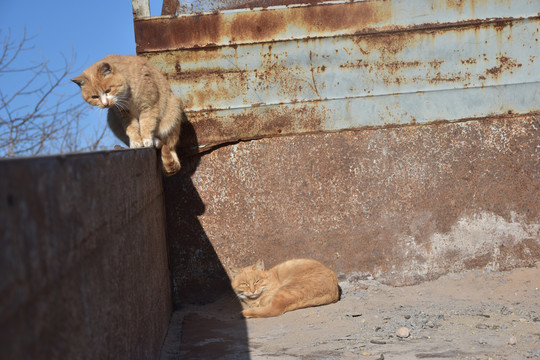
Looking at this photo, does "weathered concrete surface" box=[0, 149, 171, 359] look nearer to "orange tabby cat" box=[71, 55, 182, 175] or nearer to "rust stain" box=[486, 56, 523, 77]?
"orange tabby cat" box=[71, 55, 182, 175]

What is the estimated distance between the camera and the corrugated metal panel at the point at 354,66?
12.3 feet

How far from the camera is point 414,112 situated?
3830mm

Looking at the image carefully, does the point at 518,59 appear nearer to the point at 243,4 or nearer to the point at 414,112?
the point at 414,112

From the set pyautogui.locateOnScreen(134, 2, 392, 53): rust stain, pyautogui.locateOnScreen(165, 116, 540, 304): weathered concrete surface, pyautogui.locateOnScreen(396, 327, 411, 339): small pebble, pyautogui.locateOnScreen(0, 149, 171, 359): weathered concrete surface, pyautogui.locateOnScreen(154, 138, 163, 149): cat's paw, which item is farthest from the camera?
pyautogui.locateOnScreen(165, 116, 540, 304): weathered concrete surface

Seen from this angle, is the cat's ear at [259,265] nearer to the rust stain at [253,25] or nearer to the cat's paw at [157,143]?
the cat's paw at [157,143]

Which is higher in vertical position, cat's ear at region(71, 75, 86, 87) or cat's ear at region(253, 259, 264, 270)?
cat's ear at region(71, 75, 86, 87)

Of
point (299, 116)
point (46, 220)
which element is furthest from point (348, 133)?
point (46, 220)

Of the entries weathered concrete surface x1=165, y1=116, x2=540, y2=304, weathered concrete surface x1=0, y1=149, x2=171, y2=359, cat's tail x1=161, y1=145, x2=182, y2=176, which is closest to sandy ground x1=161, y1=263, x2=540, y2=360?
weathered concrete surface x1=165, y1=116, x2=540, y2=304

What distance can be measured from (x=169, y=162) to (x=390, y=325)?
1698 mm

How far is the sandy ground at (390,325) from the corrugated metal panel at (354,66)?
120 centimetres

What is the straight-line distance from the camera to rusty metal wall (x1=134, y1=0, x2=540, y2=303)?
379cm

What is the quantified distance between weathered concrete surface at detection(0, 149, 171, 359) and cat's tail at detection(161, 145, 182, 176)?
3.87 ft

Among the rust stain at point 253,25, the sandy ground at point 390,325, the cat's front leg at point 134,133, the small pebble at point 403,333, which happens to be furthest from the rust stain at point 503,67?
the cat's front leg at point 134,133

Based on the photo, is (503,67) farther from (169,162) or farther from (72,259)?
(72,259)
